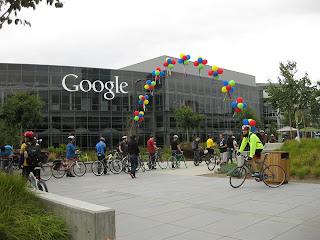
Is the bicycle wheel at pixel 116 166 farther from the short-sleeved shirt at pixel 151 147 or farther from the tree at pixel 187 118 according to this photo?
the tree at pixel 187 118

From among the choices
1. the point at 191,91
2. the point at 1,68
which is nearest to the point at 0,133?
the point at 1,68

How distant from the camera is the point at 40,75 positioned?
4244cm

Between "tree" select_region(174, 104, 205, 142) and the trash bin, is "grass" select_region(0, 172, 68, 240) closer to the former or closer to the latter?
the trash bin

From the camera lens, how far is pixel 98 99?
1788 inches

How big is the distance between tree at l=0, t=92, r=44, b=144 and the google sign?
1841 centimetres

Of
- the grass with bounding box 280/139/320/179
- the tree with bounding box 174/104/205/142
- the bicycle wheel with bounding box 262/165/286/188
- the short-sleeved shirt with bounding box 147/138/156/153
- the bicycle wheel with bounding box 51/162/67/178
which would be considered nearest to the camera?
the bicycle wheel with bounding box 262/165/286/188

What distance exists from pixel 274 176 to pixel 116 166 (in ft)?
29.1

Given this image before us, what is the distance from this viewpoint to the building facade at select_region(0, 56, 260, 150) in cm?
4184

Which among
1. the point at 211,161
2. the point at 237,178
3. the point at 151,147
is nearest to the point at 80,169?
the point at 151,147

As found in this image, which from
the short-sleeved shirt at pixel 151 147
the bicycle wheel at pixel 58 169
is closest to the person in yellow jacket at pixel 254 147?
the short-sleeved shirt at pixel 151 147

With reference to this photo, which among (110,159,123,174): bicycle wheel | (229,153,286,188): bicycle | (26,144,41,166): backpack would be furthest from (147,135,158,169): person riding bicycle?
(26,144,41,166): backpack

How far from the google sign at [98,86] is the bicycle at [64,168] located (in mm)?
29472

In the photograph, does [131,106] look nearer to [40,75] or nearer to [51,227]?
[40,75]

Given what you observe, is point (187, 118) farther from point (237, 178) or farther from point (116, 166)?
point (237, 178)
